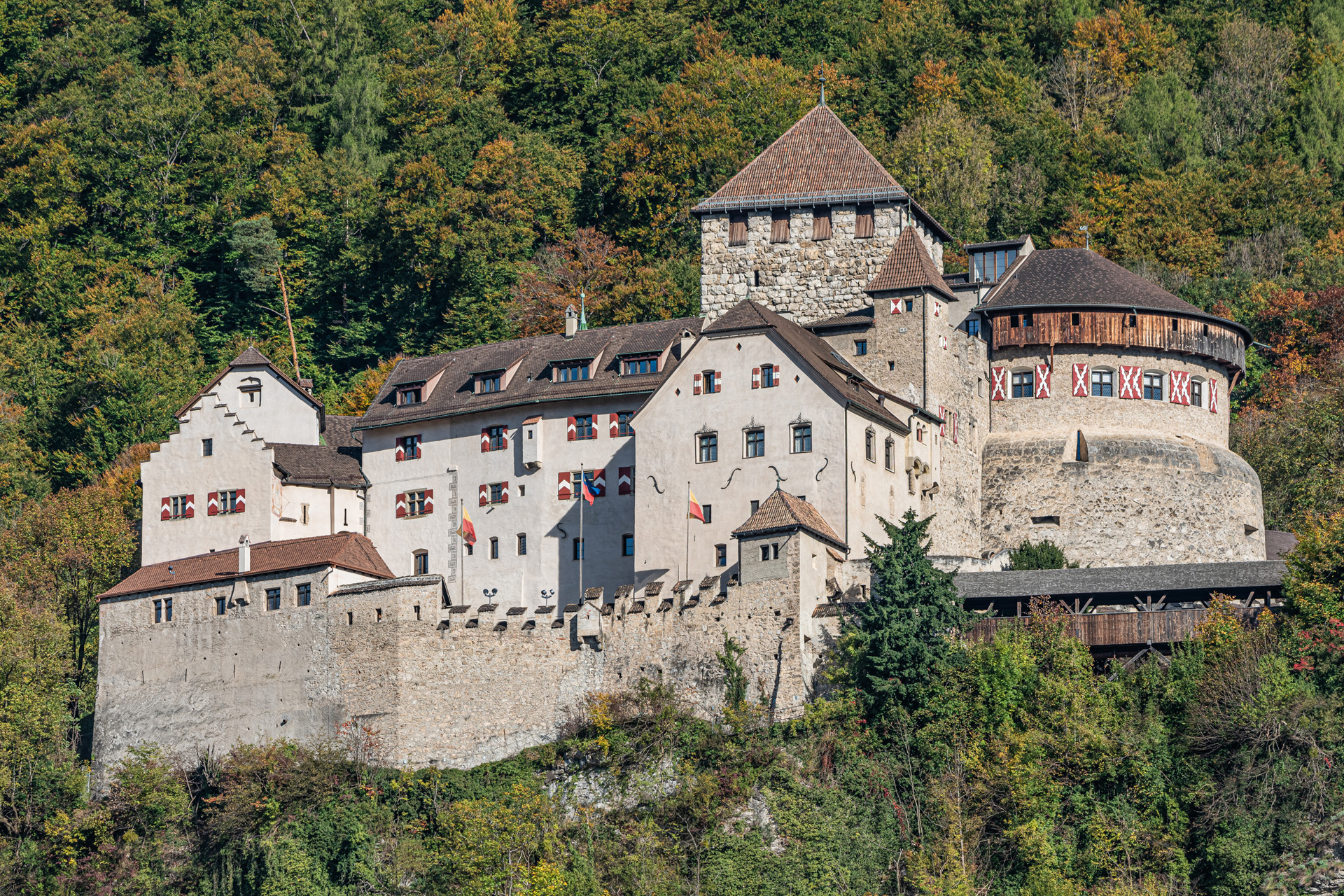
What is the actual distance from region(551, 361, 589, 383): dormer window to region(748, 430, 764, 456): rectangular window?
7447 mm

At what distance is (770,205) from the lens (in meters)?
65.2

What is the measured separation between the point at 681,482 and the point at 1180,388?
1719cm

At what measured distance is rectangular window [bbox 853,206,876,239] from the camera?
2537 inches

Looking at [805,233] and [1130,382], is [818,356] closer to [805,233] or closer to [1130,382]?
[805,233]

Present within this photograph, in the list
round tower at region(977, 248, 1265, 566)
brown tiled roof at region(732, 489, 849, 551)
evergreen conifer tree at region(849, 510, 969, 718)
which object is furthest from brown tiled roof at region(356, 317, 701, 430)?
evergreen conifer tree at region(849, 510, 969, 718)

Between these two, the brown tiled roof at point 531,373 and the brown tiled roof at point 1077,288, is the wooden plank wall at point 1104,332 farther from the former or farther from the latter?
the brown tiled roof at point 531,373

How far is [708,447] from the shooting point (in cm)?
5741

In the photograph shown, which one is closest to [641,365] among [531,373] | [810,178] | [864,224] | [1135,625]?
[531,373]

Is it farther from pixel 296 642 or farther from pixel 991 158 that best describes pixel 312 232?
pixel 296 642

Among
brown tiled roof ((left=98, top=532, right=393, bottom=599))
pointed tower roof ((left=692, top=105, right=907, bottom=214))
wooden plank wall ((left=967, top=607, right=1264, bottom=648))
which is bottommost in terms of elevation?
wooden plank wall ((left=967, top=607, right=1264, bottom=648))

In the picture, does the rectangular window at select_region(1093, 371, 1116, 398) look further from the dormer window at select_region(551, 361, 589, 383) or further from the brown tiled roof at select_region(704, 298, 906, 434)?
the dormer window at select_region(551, 361, 589, 383)

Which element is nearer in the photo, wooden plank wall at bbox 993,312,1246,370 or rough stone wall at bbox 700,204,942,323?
rough stone wall at bbox 700,204,942,323

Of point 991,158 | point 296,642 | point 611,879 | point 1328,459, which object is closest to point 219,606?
point 296,642

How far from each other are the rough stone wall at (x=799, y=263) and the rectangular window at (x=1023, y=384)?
4.02m
